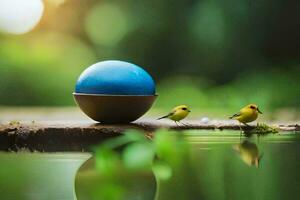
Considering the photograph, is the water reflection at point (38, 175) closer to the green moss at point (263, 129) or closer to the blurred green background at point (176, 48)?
the green moss at point (263, 129)

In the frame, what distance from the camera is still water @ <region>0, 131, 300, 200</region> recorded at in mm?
1866

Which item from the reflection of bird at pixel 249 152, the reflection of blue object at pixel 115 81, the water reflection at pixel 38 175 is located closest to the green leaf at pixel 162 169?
the water reflection at pixel 38 175

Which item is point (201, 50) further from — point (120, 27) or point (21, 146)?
point (21, 146)

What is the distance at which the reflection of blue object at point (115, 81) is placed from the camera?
136 inches

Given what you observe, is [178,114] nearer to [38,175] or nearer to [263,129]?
[263,129]

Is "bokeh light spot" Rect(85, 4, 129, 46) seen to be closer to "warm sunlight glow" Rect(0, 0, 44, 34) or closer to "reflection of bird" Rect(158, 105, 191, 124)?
"warm sunlight glow" Rect(0, 0, 44, 34)

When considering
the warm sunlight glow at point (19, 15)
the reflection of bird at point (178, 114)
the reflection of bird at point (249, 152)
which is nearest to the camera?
the reflection of bird at point (249, 152)

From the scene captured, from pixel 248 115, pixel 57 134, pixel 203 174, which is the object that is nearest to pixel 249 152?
pixel 203 174

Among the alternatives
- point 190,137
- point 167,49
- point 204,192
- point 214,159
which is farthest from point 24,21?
point 204,192

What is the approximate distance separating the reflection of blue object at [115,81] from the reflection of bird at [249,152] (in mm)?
760

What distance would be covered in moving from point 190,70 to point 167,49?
0.31m

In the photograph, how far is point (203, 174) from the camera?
2.44 meters

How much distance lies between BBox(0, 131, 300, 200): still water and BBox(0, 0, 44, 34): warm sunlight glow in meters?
2.03

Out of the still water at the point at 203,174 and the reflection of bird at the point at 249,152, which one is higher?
the reflection of bird at the point at 249,152
